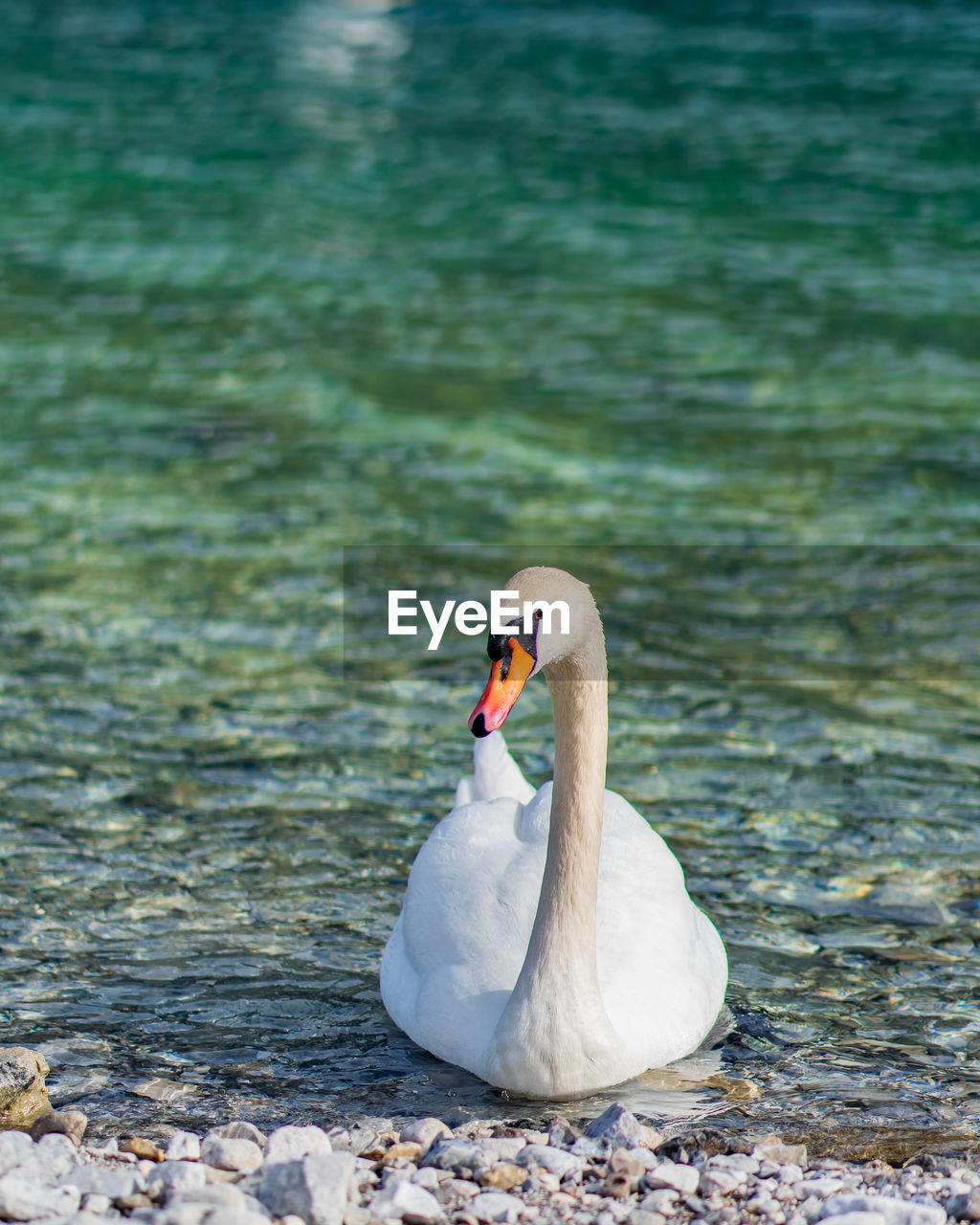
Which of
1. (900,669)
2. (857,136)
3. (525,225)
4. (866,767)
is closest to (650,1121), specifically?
(866,767)

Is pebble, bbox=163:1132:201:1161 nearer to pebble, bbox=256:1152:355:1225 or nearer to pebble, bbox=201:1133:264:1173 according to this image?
pebble, bbox=201:1133:264:1173

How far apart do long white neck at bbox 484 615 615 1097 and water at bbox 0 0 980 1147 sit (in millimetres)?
292

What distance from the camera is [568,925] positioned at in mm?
5113

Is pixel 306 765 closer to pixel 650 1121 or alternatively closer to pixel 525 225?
pixel 650 1121

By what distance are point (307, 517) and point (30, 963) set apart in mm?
5370

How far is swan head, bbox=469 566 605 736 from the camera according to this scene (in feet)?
15.1

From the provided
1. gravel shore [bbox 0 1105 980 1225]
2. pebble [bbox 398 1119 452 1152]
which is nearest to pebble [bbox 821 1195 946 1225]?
gravel shore [bbox 0 1105 980 1225]

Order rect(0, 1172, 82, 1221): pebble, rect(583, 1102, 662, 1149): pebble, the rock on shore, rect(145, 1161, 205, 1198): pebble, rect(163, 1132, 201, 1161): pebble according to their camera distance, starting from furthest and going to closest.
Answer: the rock on shore < rect(583, 1102, 662, 1149): pebble < rect(163, 1132, 201, 1161): pebble < rect(145, 1161, 205, 1198): pebble < rect(0, 1172, 82, 1221): pebble

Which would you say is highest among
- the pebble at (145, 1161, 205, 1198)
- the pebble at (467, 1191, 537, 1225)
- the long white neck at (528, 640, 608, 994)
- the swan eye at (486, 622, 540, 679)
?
the swan eye at (486, 622, 540, 679)

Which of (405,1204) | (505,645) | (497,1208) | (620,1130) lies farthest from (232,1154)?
(505,645)

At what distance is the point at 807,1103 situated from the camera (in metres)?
5.20

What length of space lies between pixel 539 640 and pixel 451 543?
5.98m

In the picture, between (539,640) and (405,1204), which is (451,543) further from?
(405,1204)

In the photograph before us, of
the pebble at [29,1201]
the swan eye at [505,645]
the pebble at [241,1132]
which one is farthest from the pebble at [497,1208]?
the swan eye at [505,645]
